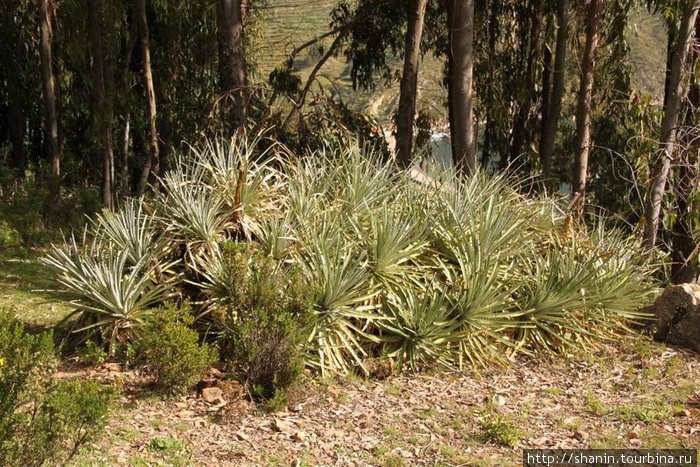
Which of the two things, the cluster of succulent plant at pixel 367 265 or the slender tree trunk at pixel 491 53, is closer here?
the cluster of succulent plant at pixel 367 265

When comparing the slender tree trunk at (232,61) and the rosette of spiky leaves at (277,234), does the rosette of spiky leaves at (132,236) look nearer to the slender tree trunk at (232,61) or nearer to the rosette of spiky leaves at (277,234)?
the rosette of spiky leaves at (277,234)

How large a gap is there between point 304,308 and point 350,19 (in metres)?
10.8

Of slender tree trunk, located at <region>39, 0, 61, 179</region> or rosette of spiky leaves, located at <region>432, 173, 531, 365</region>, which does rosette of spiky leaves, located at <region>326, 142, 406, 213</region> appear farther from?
slender tree trunk, located at <region>39, 0, 61, 179</region>

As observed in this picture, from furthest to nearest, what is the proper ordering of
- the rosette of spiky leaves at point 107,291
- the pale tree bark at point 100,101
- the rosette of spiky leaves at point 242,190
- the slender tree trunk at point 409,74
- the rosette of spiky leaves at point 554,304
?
the pale tree bark at point 100,101 < the slender tree trunk at point 409,74 < the rosette of spiky leaves at point 554,304 < the rosette of spiky leaves at point 242,190 < the rosette of spiky leaves at point 107,291

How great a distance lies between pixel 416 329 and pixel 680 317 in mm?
2871

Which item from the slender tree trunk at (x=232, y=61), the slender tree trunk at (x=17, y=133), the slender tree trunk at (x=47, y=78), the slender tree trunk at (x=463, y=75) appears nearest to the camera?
the slender tree trunk at (x=232, y=61)

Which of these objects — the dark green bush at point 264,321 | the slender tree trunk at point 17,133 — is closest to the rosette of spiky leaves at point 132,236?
the dark green bush at point 264,321

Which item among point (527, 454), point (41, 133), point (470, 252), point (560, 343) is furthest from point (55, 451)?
point (41, 133)

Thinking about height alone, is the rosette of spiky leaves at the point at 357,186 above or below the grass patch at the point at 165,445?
above

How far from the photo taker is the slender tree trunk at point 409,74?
37.2ft

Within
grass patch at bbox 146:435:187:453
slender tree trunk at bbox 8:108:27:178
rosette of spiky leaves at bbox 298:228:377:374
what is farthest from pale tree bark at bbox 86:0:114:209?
grass patch at bbox 146:435:187:453

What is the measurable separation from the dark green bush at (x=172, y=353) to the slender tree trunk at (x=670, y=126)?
17.6ft

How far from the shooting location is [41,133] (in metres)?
16.2

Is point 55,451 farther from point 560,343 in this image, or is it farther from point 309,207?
point 560,343
